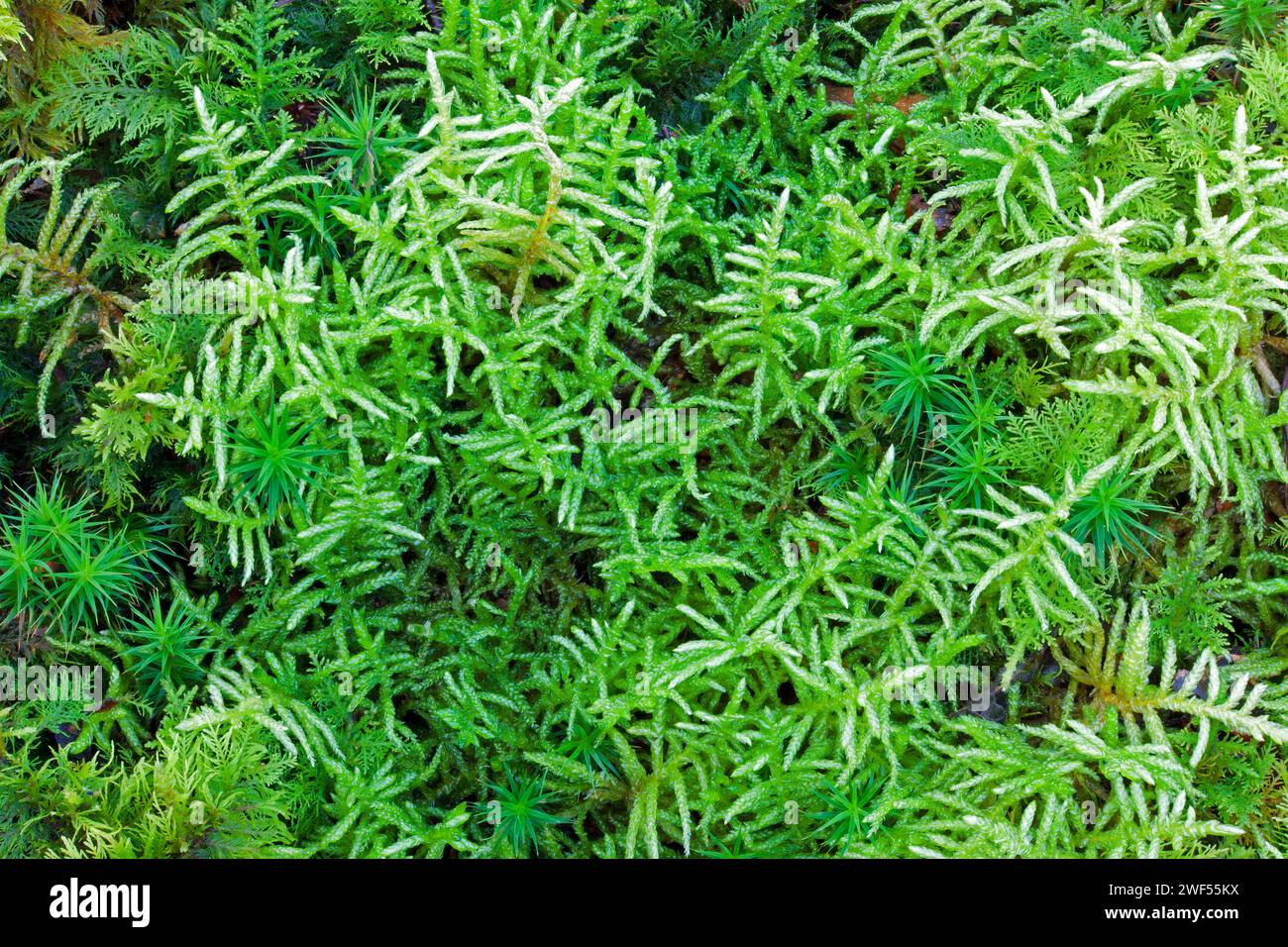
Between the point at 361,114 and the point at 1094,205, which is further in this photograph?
the point at 361,114

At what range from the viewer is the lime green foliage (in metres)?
1.83

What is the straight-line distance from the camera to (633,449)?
6.40ft

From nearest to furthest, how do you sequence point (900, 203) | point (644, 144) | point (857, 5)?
point (644, 144)
point (900, 203)
point (857, 5)

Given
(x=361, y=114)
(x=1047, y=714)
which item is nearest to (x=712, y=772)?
(x=1047, y=714)

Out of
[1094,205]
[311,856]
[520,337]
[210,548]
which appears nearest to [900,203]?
[1094,205]

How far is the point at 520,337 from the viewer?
1.92m

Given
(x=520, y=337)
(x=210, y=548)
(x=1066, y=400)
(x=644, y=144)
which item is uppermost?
(x=644, y=144)

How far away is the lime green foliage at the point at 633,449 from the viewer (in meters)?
1.83

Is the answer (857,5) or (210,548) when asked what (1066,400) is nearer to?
(857,5)

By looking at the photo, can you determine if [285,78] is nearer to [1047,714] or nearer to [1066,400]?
[1066,400]

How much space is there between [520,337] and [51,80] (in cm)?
120

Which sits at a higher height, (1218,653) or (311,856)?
(1218,653)

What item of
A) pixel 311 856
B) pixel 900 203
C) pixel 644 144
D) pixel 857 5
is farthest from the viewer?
pixel 857 5

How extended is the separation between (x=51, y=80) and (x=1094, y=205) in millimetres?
2254
